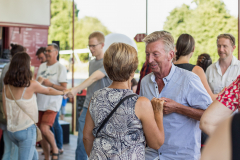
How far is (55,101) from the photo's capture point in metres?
4.66

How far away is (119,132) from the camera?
1560 mm

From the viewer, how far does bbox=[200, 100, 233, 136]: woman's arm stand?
125cm

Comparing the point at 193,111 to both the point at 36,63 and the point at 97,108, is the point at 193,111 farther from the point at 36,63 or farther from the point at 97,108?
the point at 36,63

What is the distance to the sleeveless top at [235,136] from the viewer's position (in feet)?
1.80

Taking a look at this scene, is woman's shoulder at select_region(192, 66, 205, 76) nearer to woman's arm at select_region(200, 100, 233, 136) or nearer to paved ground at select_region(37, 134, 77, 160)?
woman's arm at select_region(200, 100, 233, 136)

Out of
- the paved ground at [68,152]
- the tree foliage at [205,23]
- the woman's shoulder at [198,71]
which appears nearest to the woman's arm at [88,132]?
the woman's shoulder at [198,71]

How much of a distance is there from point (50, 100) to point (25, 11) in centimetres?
183

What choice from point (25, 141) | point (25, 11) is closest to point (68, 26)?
point (25, 11)

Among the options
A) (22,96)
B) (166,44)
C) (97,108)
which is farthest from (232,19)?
(97,108)

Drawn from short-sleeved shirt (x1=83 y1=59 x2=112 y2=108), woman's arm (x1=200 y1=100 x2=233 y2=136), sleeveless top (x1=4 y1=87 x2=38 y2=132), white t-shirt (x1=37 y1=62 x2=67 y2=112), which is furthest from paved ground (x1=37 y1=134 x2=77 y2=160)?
woman's arm (x1=200 y1=100 x2=233 y2=136)

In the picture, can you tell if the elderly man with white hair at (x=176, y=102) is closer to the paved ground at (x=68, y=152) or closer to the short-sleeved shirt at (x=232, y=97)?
the short-sleeved shirt at (x=232, y=97)

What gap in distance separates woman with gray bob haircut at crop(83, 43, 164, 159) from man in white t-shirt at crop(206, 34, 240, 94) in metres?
2.11

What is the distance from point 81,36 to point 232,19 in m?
Answer: 4.16

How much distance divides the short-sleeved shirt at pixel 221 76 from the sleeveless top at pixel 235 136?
3.10 m
